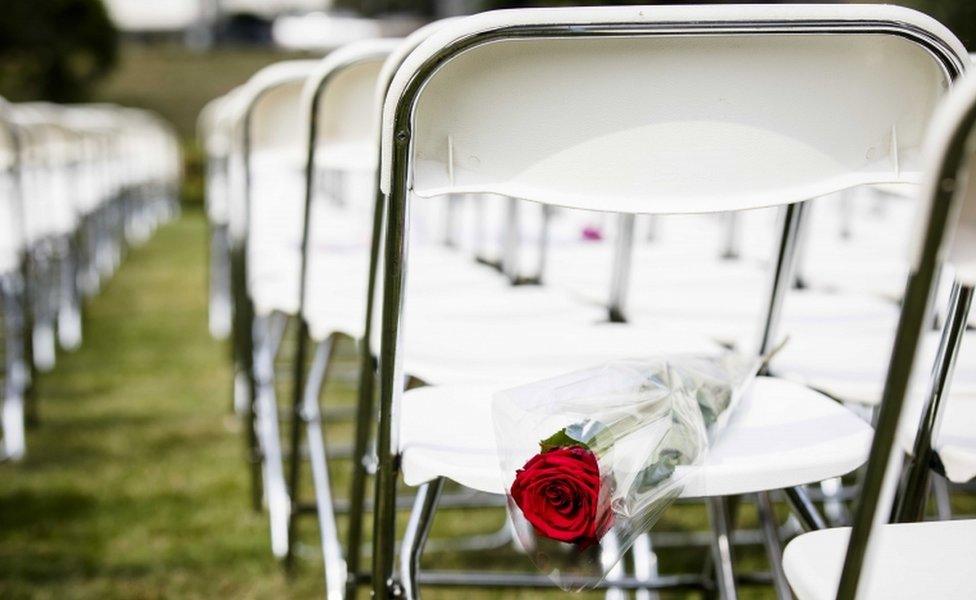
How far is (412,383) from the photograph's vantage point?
57.8 inches

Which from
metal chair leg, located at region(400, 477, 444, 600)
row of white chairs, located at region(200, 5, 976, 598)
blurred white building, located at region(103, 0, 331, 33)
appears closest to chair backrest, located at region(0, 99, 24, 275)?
row of white chairs, located at region(200, 5, 976, 598)

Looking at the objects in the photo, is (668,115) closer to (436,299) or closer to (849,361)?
(849,361)

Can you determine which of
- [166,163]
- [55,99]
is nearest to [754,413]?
[166,163]

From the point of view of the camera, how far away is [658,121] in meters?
0.93

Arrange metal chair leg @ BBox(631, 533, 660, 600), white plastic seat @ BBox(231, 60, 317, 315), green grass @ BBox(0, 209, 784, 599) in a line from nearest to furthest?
metal chair leg @ BBox(631, 533, 660, 600) → white plastic seat @ BBox(231, 60, 317, 315) → green grass @ BBox(0, 209, 784, 599)

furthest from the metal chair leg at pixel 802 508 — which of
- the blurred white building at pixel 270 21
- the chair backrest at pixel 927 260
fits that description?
the blurred white building at pixel 270 21

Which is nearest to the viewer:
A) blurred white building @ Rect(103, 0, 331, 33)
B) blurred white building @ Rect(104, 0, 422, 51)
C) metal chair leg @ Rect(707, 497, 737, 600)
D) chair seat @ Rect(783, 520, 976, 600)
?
chair seat @ Rect(783, 520, 976, 600)

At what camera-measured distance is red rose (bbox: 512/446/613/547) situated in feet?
2.92

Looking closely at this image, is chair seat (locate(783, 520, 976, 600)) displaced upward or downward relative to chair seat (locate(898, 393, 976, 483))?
downward

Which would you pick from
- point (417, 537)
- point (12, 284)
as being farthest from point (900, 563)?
point (12, 284)

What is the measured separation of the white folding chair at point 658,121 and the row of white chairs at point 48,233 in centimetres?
199

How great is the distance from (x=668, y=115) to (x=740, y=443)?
14.3 inches

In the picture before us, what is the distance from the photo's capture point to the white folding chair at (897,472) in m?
0.60

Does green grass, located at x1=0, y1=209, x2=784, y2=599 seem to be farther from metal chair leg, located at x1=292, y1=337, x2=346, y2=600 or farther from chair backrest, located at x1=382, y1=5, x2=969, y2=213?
chair backrest, located at x1=382, y1=5, x2=969, y2=213
